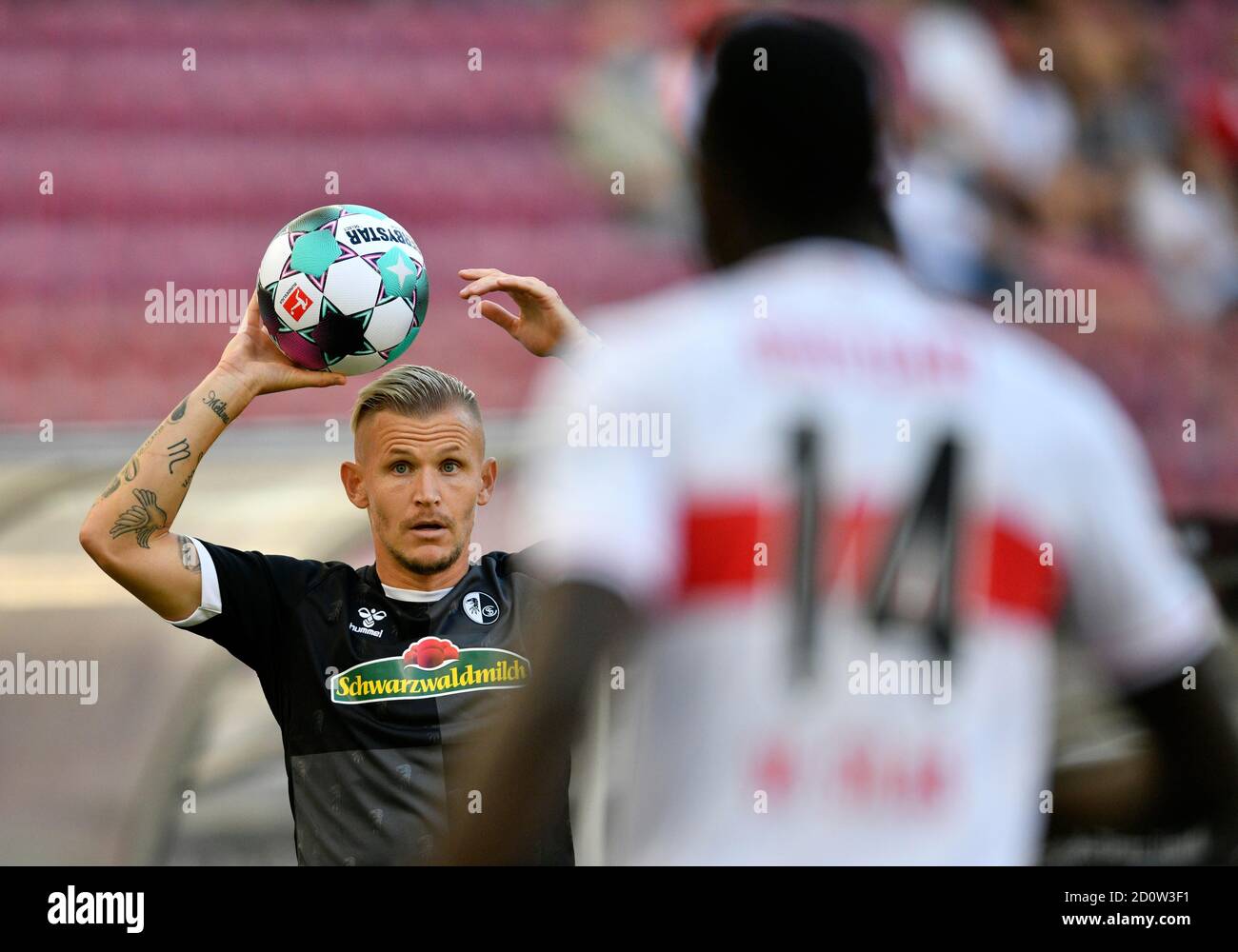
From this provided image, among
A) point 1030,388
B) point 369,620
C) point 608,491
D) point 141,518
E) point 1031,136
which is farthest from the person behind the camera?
point 1031,136

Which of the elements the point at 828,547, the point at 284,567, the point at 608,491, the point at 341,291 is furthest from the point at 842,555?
the point at 341,291

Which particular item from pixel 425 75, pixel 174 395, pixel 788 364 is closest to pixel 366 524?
pixel 174 395

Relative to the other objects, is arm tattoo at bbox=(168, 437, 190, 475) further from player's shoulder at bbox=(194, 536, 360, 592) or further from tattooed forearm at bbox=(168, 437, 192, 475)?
player's shoulder at bbox=(194, 536, 360, 592)

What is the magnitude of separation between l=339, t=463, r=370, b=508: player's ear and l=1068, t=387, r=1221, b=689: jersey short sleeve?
1.60 m

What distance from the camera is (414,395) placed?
9.37 ft

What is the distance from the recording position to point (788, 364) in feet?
4.59

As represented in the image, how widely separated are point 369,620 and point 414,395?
0.43 m

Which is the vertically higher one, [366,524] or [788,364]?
[366,524]

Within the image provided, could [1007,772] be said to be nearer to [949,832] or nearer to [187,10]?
[949,832]

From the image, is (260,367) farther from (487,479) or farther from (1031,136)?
(1031,136)

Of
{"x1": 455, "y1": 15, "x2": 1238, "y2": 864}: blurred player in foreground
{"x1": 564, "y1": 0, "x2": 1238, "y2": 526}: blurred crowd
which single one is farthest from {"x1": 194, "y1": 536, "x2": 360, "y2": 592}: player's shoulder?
{"x1": 564, "y1": 0, "x2": 1238, "y2": 526}: blurred crowd

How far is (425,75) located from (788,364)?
6654 mm

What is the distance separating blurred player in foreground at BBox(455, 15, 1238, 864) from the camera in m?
1.33

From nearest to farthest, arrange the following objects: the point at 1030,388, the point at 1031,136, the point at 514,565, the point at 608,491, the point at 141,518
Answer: the point at 608,491, the point at 1030,388, the point at 141,518, the point at 514,565, the point at 1031,136
